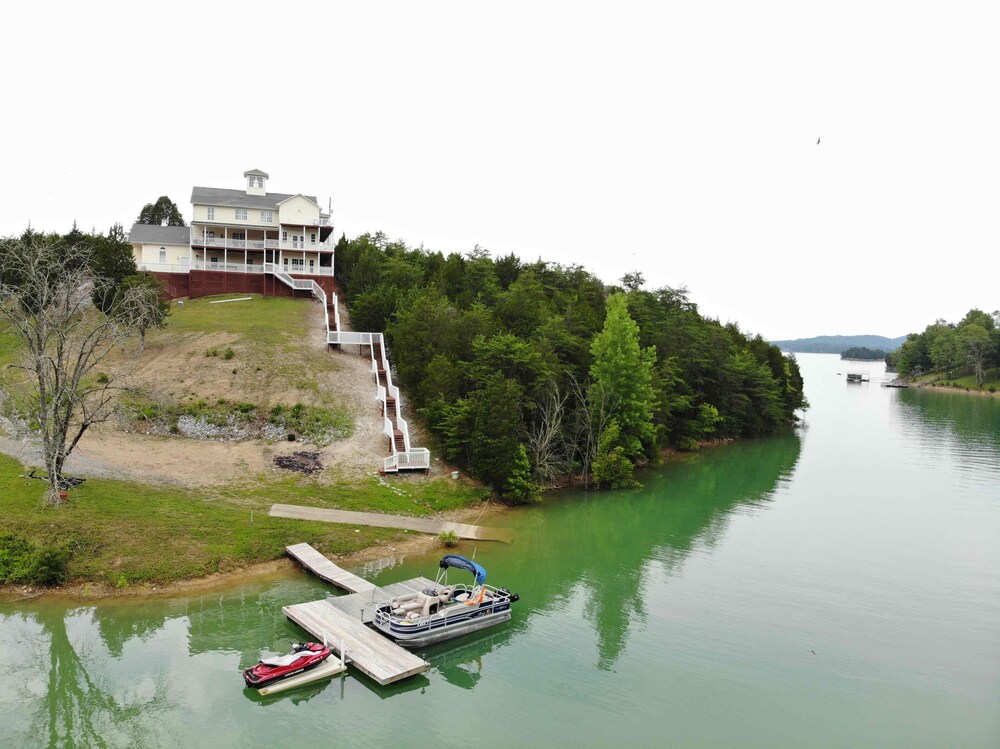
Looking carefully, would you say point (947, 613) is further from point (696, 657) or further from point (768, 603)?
point (696, 657)

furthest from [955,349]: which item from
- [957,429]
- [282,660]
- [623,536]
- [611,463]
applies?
[282,660]

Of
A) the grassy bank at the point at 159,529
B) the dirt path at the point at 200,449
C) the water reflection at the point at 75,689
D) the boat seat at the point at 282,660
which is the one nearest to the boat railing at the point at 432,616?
the boat seat at the point at 282,660

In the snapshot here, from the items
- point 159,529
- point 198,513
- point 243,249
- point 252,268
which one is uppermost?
point 243,249

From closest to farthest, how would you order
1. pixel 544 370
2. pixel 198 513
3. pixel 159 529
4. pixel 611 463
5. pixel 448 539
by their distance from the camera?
pixel 159 529
pixel 198 513
pixel 448 539
pixel 611 463
pixel 544 370

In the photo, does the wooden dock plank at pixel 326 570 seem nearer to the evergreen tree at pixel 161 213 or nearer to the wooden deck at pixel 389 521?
the wooden deck at pixel 389 521

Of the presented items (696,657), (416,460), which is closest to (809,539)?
(696,657)

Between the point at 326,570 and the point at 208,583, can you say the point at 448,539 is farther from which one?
the point at 208,583
